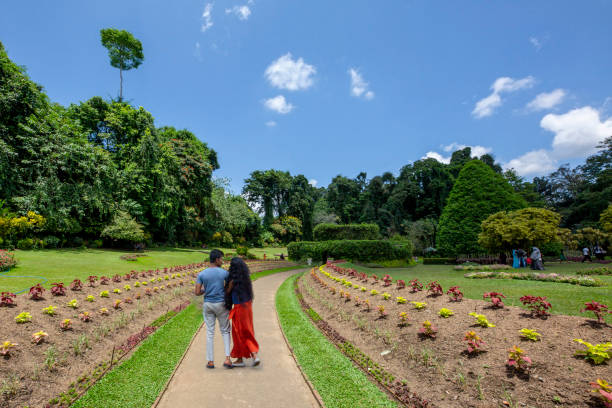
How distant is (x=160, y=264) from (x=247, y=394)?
1581 cm

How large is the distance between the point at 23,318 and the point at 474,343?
7456 millimetres

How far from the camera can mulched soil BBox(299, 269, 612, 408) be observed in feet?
10.4

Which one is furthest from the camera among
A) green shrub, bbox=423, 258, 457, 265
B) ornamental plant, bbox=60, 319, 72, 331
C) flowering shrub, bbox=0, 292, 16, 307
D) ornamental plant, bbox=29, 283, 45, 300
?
green shrub, bbox=423, 258, 457, 265

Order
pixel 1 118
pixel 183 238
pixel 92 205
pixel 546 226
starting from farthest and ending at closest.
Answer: pixel 183 238 < pixel 92 205 < pixel 1 118 < pixel 546 226

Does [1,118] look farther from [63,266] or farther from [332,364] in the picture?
[332,364]

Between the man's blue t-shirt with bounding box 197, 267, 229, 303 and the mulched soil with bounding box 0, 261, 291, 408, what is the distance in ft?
6.53

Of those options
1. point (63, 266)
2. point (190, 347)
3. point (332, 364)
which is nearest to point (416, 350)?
point (332, 364)

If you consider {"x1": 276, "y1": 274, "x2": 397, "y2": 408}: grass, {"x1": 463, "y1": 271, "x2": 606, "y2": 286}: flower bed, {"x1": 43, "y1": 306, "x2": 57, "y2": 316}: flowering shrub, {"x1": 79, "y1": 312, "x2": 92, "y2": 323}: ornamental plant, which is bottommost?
{"x1": 276, "y1": 274, "x2": 397, "y2": 408}: grass

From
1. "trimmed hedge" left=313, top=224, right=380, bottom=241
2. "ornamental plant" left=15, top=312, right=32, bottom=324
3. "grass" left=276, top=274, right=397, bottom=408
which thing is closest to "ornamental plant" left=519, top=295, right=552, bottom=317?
"grass" left=276, top=274, right=397, bottom=408

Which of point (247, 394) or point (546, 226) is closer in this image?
point (247, 394)

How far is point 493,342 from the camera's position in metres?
4.17

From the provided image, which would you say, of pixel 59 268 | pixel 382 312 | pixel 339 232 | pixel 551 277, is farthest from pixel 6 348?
pixel 339 232

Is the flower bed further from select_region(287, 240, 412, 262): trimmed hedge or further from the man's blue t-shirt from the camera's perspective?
select_region(287, 240, 412, 262): trimmed hedge

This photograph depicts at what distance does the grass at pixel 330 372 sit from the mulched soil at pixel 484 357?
22.4 inches
